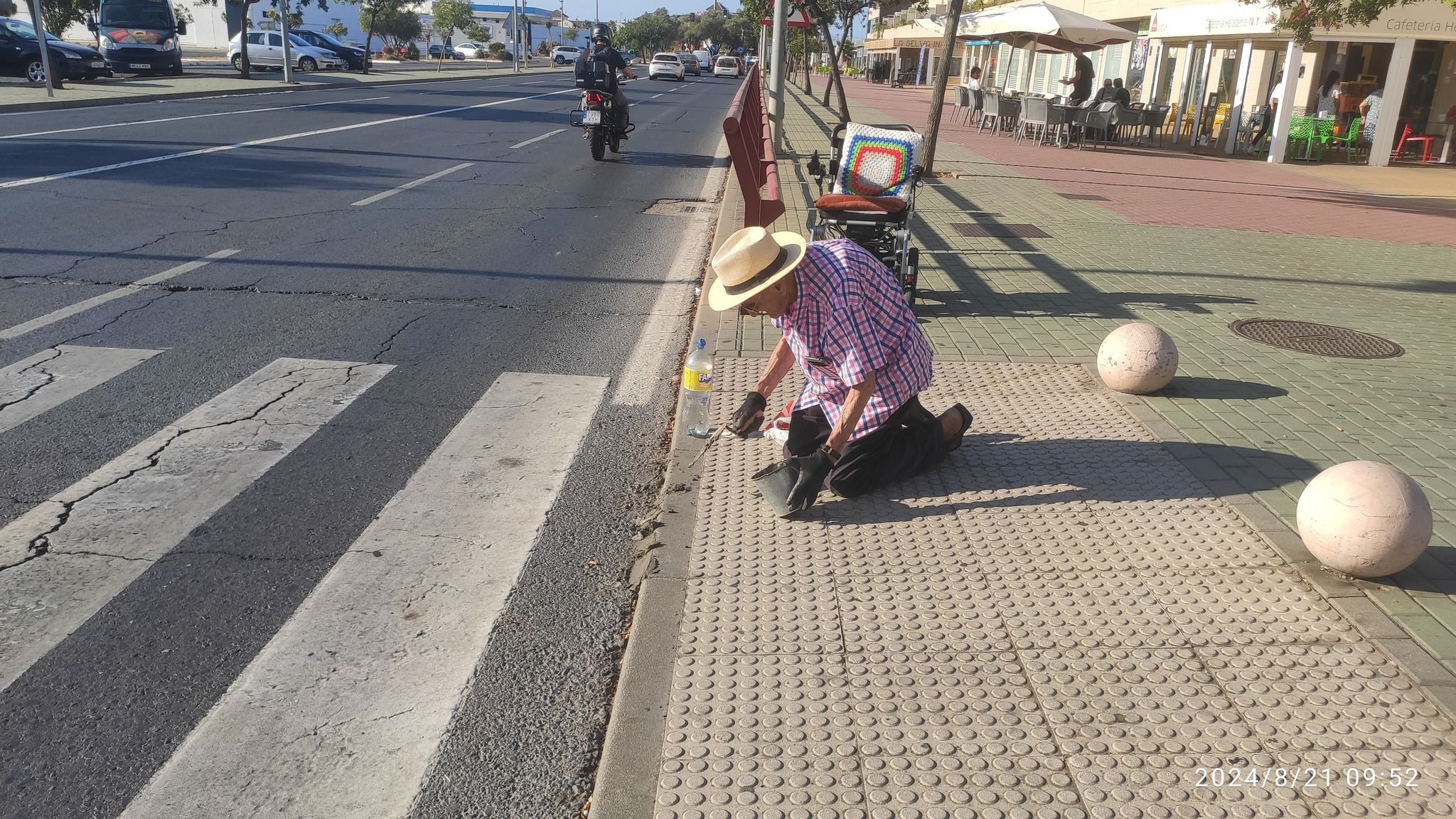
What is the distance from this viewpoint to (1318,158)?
21750 millimetres

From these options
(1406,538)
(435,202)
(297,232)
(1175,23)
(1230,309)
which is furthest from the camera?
(1175,23)

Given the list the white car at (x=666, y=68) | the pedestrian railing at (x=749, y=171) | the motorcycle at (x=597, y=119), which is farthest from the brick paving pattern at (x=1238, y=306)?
the white car at (x=666, y=68)

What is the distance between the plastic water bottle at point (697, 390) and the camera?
5.59m

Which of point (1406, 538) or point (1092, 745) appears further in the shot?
point (1406, 538)

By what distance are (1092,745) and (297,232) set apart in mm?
9127

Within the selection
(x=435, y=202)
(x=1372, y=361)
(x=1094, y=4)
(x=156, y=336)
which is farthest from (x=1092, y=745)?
(x=1094, y=4)

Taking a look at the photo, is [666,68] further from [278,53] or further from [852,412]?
[852,412]

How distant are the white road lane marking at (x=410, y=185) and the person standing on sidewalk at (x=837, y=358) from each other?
8.70 metres

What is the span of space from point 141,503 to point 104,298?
373 cm

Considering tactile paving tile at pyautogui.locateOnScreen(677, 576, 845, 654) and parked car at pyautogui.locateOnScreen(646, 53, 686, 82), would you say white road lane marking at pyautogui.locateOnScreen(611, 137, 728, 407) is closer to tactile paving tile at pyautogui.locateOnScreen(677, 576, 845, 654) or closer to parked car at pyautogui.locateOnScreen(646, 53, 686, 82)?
tactile paving tile at pyautogui.locateOnScreen(677, 576, 845, 654)

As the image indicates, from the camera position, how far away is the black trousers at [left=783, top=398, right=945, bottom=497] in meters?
4.73

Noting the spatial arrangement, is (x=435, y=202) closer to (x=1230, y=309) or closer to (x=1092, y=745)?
(x=1230, y=309)

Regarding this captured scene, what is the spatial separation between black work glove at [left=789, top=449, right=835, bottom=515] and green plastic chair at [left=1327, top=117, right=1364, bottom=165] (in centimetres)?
2095

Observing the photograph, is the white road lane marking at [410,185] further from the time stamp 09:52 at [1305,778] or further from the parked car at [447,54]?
the parked car at [447,54]
